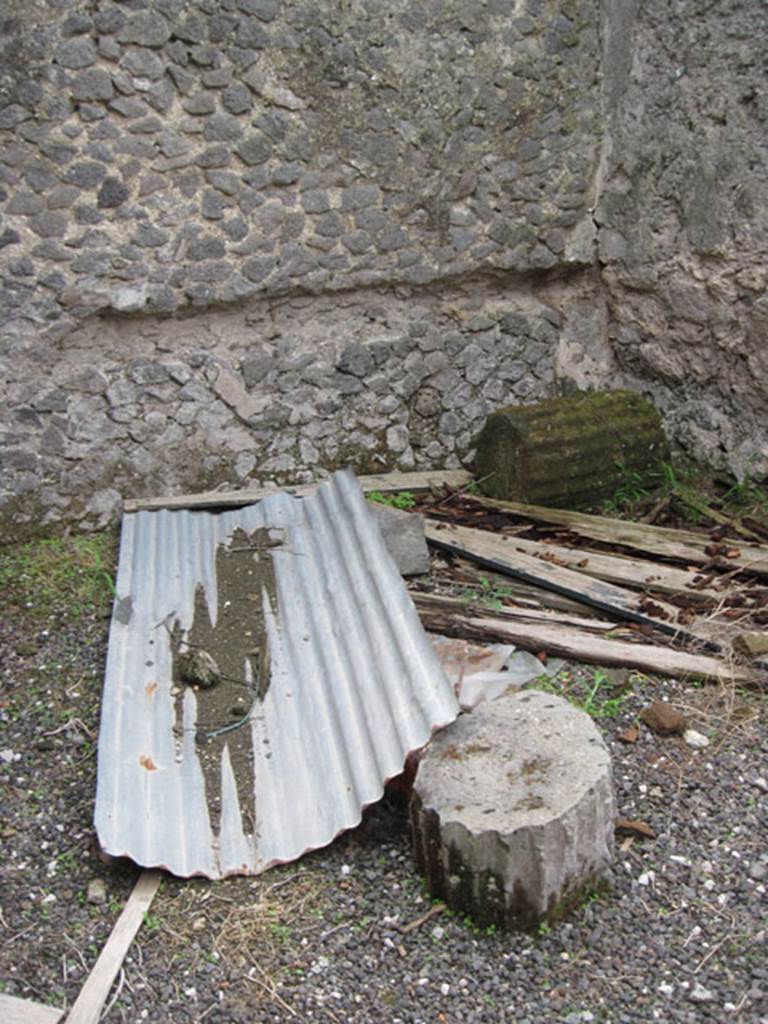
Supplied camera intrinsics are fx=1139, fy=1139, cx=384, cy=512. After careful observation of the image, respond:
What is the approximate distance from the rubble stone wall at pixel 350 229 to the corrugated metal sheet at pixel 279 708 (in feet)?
3.20

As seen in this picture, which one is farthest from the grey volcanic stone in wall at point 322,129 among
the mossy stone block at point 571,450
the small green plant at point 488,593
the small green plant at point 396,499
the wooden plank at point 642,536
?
the small green plant at point 488,593

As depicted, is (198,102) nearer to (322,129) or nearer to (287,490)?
(322,129)

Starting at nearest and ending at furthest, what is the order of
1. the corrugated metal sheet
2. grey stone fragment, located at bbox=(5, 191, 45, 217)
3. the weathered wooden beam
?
1. the corrugated metal sheet
2. the weathered wooden beam
3. grey stone fragment, located at bbox=(5, 191, 45, 217)

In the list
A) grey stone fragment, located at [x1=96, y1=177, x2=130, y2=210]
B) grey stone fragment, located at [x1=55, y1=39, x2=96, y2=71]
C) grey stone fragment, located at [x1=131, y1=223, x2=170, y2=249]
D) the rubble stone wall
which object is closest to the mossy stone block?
the rubble stone wall

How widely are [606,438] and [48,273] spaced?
270 cm

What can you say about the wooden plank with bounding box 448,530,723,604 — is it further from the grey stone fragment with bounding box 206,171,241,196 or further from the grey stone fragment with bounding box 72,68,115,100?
the grey stone fragment with bounding box 72,68,115,100

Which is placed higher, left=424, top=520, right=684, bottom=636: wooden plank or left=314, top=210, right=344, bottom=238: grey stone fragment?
left=314, top=210, right=344, bottom=238: grey stone fragment

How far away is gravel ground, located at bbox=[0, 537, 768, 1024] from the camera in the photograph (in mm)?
2742

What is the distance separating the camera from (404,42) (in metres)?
5.34

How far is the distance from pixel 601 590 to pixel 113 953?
242 cm

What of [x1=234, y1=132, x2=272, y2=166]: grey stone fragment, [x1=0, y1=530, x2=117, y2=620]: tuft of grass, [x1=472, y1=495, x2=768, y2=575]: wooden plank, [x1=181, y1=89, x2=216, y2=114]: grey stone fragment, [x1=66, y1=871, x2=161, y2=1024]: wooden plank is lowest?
[x1=66, y1=871, x2=161, y2=1024]: wooden plank

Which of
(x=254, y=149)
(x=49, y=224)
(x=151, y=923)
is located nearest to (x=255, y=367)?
(x=254, y=149)

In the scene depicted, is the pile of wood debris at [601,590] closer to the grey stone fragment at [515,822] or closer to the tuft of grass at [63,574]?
the grey stone fragment at [515,822]

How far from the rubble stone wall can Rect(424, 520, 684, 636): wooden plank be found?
922mm
